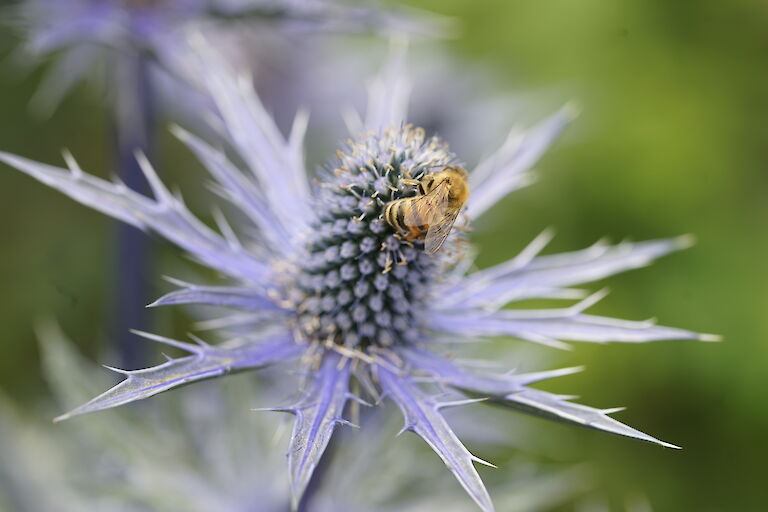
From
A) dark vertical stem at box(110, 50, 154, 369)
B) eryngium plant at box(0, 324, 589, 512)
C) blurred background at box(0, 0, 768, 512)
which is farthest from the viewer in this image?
blurred background at box(0, 0, 768, 512)

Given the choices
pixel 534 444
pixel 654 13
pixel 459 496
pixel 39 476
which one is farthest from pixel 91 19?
pixel 654 13

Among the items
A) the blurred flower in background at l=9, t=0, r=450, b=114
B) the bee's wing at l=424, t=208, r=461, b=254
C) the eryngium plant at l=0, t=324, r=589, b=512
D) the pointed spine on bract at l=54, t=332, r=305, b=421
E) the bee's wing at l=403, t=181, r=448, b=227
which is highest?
the blurred flower in background at l=9, t=0, r=450, b=114

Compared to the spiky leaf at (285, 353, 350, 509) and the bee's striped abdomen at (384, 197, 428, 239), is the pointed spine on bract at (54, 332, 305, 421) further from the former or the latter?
the bee's striped abdomen at (384, 197, 428, 239)

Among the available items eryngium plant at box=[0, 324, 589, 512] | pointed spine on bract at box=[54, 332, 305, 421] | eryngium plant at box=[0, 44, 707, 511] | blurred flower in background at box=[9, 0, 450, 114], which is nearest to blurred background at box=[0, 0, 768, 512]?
eryngium plant at box=[0, 324, 589, 512]

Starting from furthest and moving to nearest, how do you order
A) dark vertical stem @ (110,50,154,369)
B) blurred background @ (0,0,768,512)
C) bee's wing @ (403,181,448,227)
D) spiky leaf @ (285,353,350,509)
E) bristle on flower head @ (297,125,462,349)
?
1. blurred background @ (0,0,768,512)
2. dark vertical stem @ (110,50,154,369)
3. bristle on flower head @ (297,125,462,349)
4. bee's wing @ (403,181,448,227)
5. spiky leaf @ (285,353,350,509)

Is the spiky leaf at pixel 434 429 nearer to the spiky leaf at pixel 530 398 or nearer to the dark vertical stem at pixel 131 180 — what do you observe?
the spiky leaf at pixel 530 398

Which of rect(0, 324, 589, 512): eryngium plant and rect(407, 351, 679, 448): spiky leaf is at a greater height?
rect(407, 351, 679, 448): spiky leaf

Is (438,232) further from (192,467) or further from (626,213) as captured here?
(626,213)
